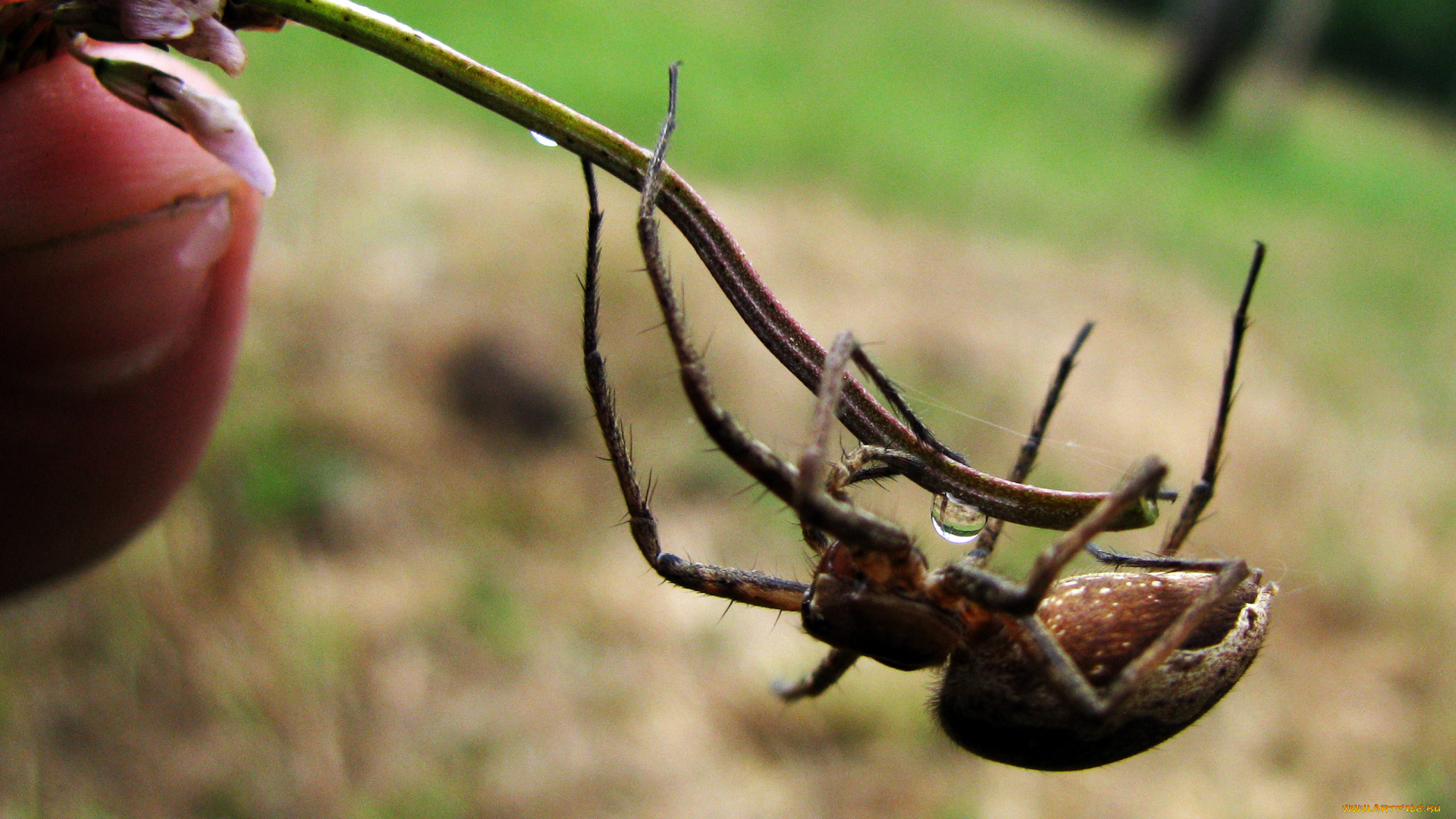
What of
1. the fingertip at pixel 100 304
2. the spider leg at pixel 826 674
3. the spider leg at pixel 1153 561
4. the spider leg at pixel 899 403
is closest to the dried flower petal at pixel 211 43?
the fingertip at pixel 100 304

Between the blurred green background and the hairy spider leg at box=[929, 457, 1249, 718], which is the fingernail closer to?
the blurred green background

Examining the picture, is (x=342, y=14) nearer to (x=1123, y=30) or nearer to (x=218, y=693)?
(x=218, y=693)

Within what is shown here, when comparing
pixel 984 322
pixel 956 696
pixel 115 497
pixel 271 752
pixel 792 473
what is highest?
pixel 792 473

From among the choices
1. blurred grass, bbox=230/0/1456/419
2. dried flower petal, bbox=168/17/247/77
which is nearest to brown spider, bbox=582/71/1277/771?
dried flower petal, bbox=168/17/247/77

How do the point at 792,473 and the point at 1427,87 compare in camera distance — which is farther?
the point at 1427,87

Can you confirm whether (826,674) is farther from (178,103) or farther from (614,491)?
(614,491)

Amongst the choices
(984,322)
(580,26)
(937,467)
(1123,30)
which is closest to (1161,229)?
(984,322)
